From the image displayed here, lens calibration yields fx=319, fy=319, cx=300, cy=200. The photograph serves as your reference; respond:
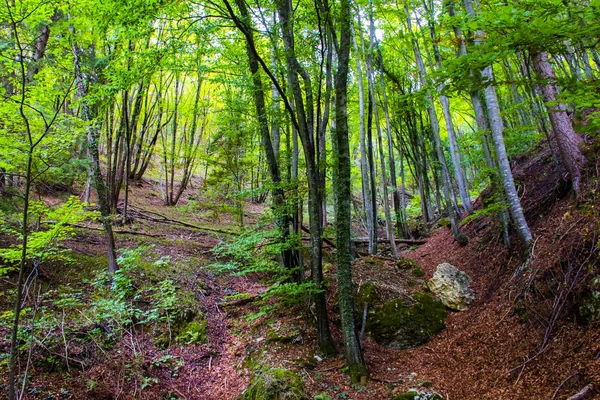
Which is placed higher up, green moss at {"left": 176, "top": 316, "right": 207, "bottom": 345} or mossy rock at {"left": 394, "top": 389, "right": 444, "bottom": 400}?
green moss at {"left": 176, "top": 316, "right": 207, "bottom": 345}

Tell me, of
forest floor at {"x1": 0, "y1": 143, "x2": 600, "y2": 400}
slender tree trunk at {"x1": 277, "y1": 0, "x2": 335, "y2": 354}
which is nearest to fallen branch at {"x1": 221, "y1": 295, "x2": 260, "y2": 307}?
forest floor at {"x1": 0, "y1": 143, "x2": 600, "y2": 400}

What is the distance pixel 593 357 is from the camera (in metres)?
3.28

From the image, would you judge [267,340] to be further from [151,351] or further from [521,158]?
[521,158]

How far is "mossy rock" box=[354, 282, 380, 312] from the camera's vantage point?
20.9 ft

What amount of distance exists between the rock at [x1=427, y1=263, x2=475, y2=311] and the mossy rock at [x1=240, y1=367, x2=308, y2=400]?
359 centimetres

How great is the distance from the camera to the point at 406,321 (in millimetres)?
5980

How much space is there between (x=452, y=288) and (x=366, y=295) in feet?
5.75

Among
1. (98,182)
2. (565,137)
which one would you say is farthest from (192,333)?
(565,137)

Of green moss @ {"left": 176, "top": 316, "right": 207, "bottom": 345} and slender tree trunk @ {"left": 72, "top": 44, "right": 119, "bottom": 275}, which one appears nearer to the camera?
green moss @ {"left": 176, "top": 316, "right": 207, "bottom": 345}

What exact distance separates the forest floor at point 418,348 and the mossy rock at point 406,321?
A: 17 cm

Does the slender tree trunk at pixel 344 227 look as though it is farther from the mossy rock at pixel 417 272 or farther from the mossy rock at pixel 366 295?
the mossy rock at pixel 417 272

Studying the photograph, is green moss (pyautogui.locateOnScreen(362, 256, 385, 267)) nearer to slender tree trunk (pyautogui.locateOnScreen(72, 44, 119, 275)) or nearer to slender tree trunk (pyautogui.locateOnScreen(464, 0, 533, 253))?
slender tree trunk (pyautogui.locateOnScreen(464, 0, 533, 253))

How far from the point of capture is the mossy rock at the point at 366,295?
6379 millimetres

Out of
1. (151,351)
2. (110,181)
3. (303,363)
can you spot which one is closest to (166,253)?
(110,181)
